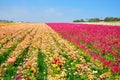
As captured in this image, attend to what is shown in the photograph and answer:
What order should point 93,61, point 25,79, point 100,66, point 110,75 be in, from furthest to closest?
point 93,61 → point 100,66 → point 110,75 → point 25,79

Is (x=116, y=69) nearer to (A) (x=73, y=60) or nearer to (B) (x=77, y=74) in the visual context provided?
(B) (x=77, y=74)

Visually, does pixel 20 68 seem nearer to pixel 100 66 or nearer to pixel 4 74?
pixel 4 74

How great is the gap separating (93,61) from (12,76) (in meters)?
3.56

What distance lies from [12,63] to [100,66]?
327 cm

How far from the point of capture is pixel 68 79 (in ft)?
25.6

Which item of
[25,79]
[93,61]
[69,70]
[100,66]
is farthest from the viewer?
[93,61]

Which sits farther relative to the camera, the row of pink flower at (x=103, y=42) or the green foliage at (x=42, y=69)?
the row of pink flower at (x=103, y=42)

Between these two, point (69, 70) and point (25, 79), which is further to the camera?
point (69, 70)

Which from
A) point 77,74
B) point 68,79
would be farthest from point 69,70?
point 68,79

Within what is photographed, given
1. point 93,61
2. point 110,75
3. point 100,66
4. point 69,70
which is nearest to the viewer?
point 110,75

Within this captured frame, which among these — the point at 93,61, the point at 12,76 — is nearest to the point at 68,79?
the point at 12,76

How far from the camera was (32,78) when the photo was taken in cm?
782

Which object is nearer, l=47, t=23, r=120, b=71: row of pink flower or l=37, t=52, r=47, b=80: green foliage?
l=37, t=52, r=47, b=80: green foliage

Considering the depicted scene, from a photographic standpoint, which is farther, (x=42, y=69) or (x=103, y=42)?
(x=103, y=42)
